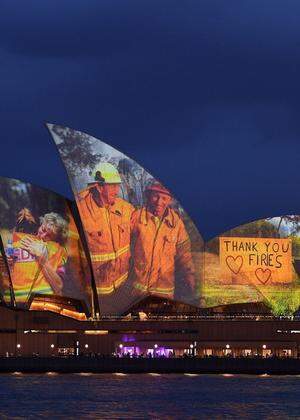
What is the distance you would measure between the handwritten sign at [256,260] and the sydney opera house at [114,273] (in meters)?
0.15

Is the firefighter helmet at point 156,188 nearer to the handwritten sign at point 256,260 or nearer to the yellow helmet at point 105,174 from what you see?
the yellow helmet at point 105,174

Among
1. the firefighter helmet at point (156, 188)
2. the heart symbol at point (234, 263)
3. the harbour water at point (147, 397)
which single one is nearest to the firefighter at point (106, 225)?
the firefighter helmet at point (156, 188)

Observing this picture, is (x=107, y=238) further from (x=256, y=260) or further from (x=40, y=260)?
(x=256, y=260)

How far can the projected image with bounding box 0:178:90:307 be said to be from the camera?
93.6 m

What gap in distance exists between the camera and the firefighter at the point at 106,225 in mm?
94062

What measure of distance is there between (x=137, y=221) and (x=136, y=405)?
34.8 meters

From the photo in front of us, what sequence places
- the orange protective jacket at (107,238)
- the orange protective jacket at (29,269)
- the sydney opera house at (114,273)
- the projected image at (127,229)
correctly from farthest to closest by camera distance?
the orange protective jacket at (29,269) → the orange protective jacket at (107,238) → the sydney opera house at (114,273) → the projected image at (127,229)

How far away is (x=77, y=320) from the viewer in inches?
3814

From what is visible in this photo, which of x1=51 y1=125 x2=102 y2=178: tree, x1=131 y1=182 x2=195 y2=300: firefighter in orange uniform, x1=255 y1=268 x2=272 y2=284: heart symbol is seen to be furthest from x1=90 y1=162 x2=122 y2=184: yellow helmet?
x1=255 y1=268 x2=272 y2=284: heart symbol

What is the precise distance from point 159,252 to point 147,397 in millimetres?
31293

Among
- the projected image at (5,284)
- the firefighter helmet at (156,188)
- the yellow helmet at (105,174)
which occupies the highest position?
the yellow helmet at (105,174)

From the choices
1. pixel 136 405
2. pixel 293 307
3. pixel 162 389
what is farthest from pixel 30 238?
pixel 136 405

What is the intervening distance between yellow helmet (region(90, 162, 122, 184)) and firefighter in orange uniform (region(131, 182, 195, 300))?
2.62 m

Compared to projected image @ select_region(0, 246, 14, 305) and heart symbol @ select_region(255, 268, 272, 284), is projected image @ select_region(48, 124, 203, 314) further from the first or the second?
projected image @ select_region(0, 246, 14, 305)
